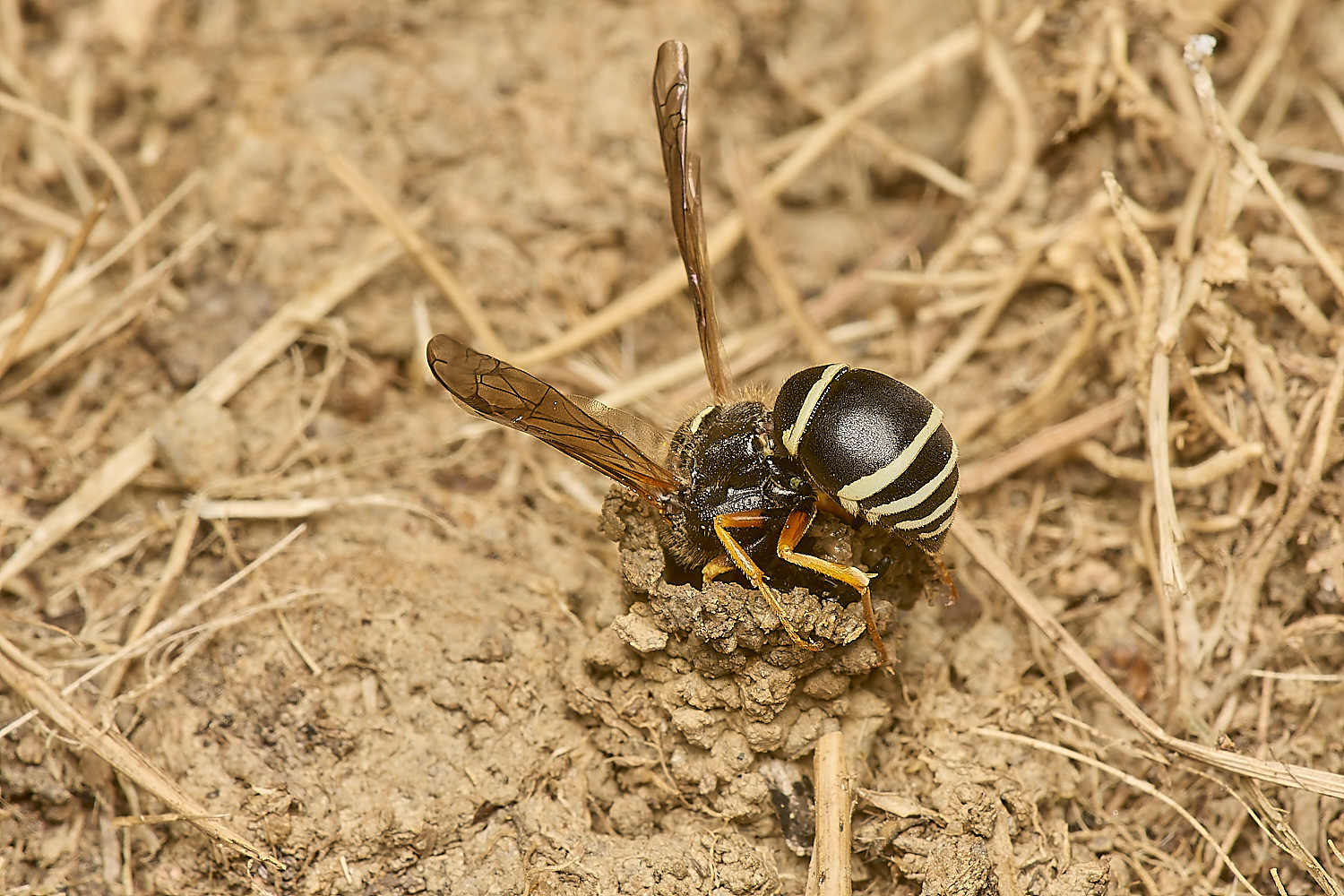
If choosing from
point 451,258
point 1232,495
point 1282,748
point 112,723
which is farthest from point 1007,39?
point 112,723

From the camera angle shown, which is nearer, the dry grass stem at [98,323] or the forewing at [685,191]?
the forewing at [685,191]

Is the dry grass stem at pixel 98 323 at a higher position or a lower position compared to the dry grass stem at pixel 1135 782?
higher

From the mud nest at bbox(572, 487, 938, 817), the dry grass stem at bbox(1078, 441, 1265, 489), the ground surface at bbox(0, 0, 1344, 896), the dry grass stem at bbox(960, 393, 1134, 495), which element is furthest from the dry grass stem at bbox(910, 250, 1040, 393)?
the mud nest at bbox(572, 487, 938, 817)

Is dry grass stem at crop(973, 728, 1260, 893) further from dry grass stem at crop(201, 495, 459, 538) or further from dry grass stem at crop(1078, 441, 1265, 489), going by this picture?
dry grass stem at crop(201, 495, 459, 538)

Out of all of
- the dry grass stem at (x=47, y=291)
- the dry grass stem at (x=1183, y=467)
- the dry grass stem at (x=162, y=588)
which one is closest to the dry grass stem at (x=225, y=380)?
the dry grass stem at (x=162, y=588)

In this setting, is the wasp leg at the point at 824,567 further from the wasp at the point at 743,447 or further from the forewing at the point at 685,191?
the forewing at the point at 685,191

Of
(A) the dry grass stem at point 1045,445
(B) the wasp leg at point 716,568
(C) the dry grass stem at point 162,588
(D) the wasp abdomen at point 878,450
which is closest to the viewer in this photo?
(D) the wasp abdomen at point 878,450

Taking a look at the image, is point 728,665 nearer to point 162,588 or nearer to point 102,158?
point 162,588

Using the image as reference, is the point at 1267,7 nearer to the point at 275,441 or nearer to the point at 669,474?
the point at 669,474
